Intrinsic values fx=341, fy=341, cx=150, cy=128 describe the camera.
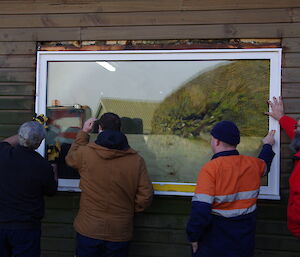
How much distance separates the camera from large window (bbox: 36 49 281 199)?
10.1ft

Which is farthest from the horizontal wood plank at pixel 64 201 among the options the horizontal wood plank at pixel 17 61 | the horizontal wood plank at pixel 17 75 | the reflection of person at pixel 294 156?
the reflection of person at pixel 294 156

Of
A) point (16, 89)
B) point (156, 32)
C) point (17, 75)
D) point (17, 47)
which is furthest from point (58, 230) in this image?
point (156, 32)

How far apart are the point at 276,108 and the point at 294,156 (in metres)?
0.51

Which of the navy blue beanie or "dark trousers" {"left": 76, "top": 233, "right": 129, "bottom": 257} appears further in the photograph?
"dark trousers" {"left": 76, "top": 233, "right": 129, "bottom": 257}

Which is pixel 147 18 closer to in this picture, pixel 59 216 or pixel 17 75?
pixel 17 75

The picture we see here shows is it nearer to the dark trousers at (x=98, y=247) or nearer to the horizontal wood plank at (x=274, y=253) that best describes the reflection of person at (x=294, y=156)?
the horizontal wood plank at (x=274, y=253)

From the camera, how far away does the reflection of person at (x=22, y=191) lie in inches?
98.0

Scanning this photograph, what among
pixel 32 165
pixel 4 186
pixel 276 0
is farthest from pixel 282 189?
pixel 4 186

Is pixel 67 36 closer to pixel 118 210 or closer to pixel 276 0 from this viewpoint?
pixel 118 210

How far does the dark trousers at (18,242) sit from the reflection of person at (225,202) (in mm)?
1206

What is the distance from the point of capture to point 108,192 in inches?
101

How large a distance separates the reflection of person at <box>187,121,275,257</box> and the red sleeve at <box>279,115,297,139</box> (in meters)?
0.69

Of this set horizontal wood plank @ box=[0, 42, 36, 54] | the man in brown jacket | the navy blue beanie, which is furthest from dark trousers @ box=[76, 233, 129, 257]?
horizontal wood plank @ box=[0, 42, 36, 54]

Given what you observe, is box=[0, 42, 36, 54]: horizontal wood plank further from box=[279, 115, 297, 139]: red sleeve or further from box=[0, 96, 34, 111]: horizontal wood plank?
box=[279, 115, 297, 139]: red sleeve
